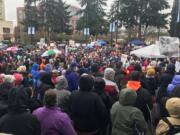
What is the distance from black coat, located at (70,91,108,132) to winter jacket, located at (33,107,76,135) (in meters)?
0.89

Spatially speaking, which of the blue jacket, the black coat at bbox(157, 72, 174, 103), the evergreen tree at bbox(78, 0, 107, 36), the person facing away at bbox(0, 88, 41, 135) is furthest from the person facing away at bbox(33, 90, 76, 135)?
the evergreen tree at bbox(78, 0, 107, 36)

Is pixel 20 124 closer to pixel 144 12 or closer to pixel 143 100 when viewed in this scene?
pixel 143 100

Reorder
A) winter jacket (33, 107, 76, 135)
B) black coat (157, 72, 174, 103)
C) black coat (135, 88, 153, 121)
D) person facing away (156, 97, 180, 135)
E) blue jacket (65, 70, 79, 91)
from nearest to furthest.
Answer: person facing away (156, 97, 180, 135) < winter jacket (33, 107, 76, 135) < black coat (135, 88, 153, 121) < black coat (157, 72, 174, 103) < blue jacket (65, 70, 79, 91)

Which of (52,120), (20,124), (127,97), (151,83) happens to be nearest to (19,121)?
(20,124)

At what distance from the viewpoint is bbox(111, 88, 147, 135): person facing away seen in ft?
17.9

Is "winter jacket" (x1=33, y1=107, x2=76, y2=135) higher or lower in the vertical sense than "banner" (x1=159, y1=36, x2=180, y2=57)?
lower

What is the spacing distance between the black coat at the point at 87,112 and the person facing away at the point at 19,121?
4.16 ft

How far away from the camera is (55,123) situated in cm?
509

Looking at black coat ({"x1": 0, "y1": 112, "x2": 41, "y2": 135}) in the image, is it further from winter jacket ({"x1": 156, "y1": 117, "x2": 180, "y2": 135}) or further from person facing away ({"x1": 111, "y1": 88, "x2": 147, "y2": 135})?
winter jacket ({"x1": 156, "y1": 117, "x2": 180, "y2": 135})

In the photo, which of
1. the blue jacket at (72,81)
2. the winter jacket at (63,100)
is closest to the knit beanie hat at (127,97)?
the winter jacket at (63,100)

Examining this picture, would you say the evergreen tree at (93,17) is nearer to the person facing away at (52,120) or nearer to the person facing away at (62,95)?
the person facing away at (62,95)

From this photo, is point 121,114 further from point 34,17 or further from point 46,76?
point 34,17

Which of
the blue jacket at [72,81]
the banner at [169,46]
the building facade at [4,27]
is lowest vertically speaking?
the blue jacket at [72,81]

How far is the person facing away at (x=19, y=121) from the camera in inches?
188
